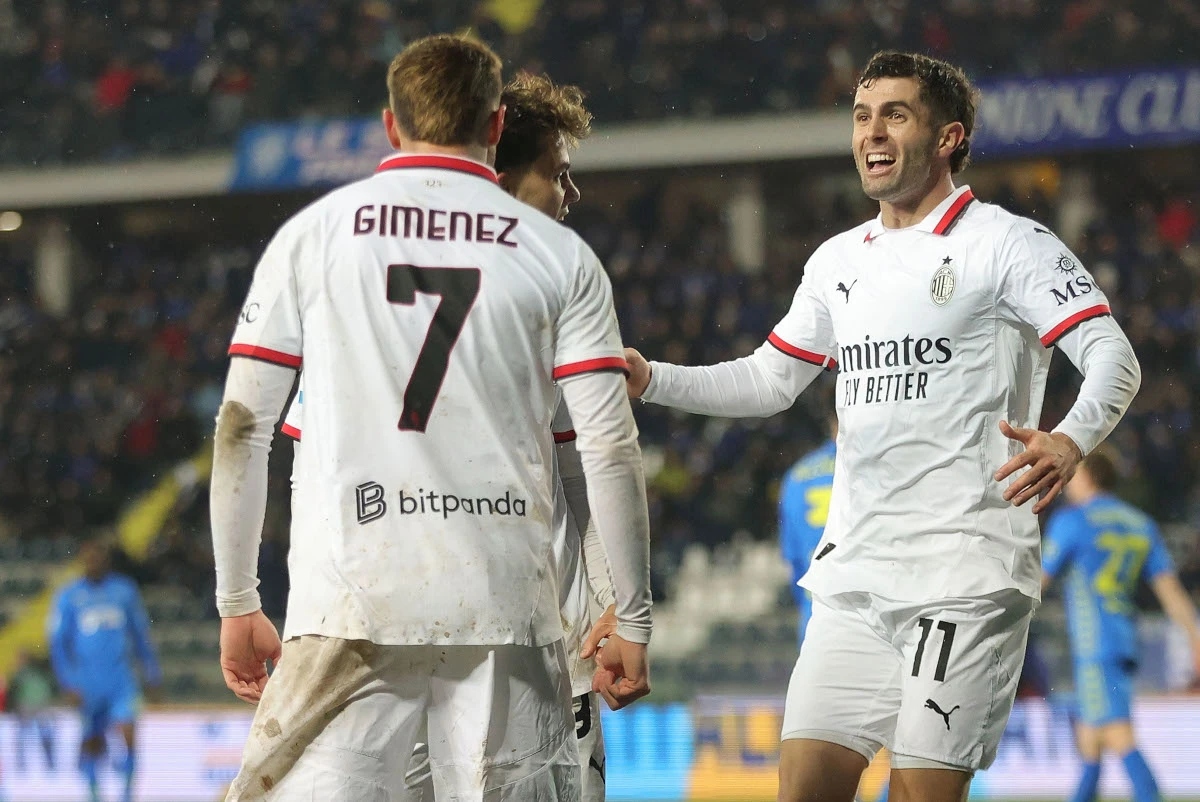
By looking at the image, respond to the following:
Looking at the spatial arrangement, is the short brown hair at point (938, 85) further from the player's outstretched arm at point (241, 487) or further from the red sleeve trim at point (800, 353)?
the player's outstretched arm at point (241, 487)

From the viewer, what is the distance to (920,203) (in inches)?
150

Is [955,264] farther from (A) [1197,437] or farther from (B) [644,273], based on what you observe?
(B) [644,273]

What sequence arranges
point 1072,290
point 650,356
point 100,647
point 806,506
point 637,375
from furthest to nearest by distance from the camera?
point 650,356 < point 100,647 < point 806,506 < point 637,375 < point 1072,290

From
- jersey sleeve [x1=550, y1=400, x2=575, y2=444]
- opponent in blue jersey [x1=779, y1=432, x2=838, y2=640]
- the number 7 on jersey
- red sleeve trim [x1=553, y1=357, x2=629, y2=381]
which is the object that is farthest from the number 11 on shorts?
opponent in blue jersey [x1=779, y1=432, x2=838, y2=640]

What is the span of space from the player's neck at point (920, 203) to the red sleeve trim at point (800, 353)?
1.39ft

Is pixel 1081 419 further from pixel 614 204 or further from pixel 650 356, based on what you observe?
pixel 614 204

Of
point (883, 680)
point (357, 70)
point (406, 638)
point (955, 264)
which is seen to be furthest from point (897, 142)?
point (357, 70)

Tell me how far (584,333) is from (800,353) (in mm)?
1227

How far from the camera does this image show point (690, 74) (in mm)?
17422

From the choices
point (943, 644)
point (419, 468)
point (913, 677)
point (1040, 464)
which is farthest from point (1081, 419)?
point (419, 468)

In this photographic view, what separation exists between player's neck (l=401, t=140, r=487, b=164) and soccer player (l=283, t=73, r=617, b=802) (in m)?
0.69

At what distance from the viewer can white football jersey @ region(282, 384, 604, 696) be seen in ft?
12.1

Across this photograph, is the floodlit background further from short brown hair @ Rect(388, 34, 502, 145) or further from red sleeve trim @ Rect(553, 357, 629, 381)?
short brown hair @ Rect(388, 34, 502, 145)

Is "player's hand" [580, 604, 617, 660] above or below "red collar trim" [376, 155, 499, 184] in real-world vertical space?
below
